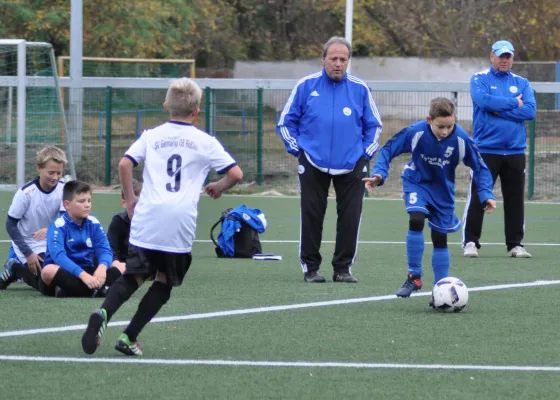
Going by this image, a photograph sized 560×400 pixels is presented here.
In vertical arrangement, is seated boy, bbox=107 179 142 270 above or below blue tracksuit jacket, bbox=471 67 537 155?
below

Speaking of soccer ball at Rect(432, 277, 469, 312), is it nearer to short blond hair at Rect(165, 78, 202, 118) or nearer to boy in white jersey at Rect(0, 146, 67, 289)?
short blond hair at Rect(165, 78, 202, 118)

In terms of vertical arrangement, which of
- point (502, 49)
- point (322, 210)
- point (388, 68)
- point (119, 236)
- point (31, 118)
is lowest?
point (119, 236)

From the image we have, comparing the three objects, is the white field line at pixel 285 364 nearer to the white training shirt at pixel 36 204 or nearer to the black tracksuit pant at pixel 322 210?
the white training shirt at pixel 36 204

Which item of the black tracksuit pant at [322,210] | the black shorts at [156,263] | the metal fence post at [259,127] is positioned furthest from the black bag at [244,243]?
the metal fence post at [259,127]

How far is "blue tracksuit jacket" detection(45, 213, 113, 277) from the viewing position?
26.9 feet

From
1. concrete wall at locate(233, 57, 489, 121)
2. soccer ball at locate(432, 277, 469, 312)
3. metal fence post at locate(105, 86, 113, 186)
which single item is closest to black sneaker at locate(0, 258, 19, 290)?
soccer ball at locate(432, 277, 469, 312)

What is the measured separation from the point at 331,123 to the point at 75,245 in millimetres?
2312

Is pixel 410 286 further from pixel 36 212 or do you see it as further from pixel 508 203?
pixel 508 203

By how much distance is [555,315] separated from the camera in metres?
7.65

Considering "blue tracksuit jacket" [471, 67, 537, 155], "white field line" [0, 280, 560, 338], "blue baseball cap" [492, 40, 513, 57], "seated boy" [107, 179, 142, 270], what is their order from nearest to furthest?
"white field line" [0, 280, 560, 338] < "seated boy" [107, 179, 142, 270] < "blue baseball cap" [492, 40, 513, 57] < "blue tracksuit jacket" [471, 67, 537, 155]

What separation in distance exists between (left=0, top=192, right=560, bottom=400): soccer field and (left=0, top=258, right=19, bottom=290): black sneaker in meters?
0.09

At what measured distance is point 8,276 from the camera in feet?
29.4

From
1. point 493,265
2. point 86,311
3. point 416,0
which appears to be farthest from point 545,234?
point 416,0

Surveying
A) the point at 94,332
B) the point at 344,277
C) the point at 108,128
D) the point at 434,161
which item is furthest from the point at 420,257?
the point at 108,128
